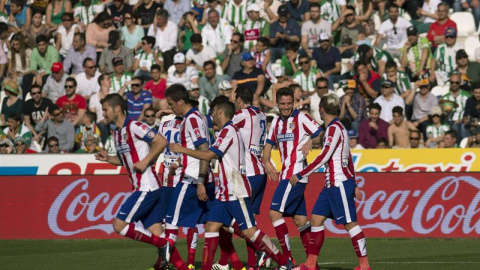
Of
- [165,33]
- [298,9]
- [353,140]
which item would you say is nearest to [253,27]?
[298,9]

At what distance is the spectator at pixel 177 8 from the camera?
2569 centimetres

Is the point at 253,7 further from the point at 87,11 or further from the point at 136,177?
the point at 136,177

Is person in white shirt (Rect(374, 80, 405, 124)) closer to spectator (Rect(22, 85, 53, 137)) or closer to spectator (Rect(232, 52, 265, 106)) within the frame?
spectator (Rect(232, 52, 265, 106))

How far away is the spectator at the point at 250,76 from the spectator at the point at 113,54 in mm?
3408

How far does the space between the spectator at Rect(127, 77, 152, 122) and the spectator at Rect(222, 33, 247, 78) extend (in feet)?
7.57

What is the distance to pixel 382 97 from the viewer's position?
2183cm

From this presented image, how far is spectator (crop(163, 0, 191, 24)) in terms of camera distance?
25.7 m

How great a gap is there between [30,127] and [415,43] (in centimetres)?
914

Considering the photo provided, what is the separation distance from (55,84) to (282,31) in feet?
18.6

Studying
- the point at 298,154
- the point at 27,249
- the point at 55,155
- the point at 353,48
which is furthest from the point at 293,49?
the point at 298,154

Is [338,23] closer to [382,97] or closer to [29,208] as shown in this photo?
[382,97]

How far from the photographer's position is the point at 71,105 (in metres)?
23.1

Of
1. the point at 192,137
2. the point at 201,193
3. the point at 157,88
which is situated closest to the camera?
the point at 201,193

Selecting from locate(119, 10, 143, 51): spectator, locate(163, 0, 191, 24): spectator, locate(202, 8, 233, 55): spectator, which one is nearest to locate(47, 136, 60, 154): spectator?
locate(119, 10, 143, 51): spectator
